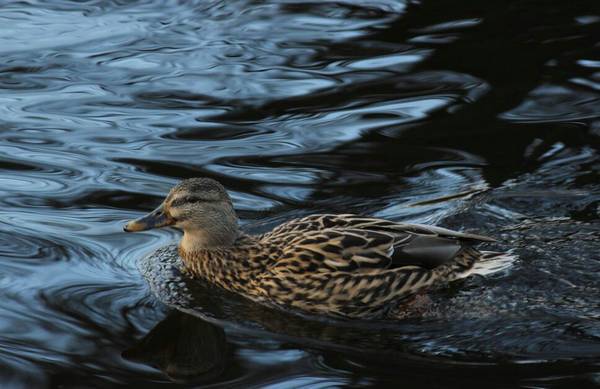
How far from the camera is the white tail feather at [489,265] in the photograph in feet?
28.3

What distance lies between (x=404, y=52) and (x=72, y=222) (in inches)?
205

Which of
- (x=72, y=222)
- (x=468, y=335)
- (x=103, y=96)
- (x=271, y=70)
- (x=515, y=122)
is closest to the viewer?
(x=468, y=335)

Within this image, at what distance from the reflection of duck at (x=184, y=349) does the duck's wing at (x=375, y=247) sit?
31.5 inches

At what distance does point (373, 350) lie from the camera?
7727 millimetres

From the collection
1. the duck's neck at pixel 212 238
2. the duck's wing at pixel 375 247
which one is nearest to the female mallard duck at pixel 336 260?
the duck's wing at pixel 375 247

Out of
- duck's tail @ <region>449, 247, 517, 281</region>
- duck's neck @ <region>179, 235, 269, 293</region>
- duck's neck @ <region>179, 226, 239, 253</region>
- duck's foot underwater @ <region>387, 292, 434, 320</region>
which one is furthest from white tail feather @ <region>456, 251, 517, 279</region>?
duck's neck @ <region>179, 226, 239, 253</region>

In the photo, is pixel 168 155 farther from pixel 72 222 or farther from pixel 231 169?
pixel 72 222

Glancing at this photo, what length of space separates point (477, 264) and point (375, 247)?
75 centimetres

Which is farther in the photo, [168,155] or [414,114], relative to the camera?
[414,114]

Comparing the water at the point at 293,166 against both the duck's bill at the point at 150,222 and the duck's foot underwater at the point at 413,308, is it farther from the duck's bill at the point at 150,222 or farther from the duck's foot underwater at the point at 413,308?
the duck's bill at the point at 150,222

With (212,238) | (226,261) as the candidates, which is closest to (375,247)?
(226,261)

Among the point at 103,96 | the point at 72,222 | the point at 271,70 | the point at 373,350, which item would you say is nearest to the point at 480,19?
the point at 271,70

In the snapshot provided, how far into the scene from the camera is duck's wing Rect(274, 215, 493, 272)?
27.8ft

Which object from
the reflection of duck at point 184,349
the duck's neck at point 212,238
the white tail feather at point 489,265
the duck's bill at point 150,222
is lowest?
the reflection of duck at point 184,349
